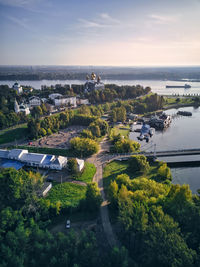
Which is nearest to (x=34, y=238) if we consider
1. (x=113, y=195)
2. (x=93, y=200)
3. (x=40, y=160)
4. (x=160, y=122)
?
(x=93, y=200)

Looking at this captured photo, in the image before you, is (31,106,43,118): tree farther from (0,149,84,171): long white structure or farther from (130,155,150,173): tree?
(130,155,150,173): tree

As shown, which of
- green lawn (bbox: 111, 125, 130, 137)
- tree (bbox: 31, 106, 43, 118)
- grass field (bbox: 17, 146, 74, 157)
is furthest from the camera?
tree (bbox: 31, 106, 43, 118)

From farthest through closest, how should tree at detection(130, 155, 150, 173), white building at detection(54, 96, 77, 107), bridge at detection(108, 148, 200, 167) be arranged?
1. white building at detection(54, 96, 77, 107)
2. bridge at detection(108, 148, 200, 167)
3. tree at detection(130, 155, 150, 173)

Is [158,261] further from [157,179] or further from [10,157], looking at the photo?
[10,157]

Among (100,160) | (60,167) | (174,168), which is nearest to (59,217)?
(60,167)

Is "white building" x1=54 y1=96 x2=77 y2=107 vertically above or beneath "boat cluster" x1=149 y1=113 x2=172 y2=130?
above

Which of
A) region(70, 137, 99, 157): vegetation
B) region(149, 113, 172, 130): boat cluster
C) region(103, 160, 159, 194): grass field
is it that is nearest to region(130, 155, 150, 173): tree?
region(103, 160, 159, 194): grass field
